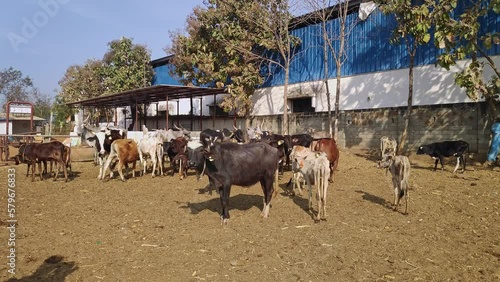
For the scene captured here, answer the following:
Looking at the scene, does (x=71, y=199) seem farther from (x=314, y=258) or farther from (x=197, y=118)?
(x=197, y=118)

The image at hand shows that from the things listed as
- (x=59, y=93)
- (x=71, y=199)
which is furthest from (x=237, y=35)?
(x=59, y=93)

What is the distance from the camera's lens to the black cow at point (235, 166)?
7.11m

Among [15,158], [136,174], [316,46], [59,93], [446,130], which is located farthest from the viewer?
[59,93]

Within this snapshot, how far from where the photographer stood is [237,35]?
21.6 meters

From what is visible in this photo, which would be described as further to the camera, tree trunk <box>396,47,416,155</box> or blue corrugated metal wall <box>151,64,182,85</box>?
blue corrugated metal wall <box>151,64,182,85</box>

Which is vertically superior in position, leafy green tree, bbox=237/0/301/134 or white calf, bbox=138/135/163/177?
leafy green tree, bbox=237/0/301/134

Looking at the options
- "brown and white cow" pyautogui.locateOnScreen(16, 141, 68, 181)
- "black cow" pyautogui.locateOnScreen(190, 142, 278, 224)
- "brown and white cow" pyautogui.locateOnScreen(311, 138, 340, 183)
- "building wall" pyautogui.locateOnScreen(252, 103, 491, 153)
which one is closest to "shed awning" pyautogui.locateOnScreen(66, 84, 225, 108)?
"building wall" pyautogui.locateOnScreen(252, 103, 491, 153)

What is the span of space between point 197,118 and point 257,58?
23.1 ft

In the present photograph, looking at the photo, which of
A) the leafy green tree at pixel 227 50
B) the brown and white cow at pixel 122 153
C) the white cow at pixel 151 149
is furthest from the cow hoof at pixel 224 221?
the leafy green tree at pixel 227 50

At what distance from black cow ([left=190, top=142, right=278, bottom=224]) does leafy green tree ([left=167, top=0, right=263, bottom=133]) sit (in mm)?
14826

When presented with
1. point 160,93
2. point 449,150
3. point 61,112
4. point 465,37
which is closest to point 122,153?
point 160,93

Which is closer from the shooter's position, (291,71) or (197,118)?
(291,71)

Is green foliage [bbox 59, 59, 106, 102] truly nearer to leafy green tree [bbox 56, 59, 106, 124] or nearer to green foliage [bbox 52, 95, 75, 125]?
leafy green tree [bbox 56, 59, 106, 124]

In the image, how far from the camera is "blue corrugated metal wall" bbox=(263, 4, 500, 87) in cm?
1625
